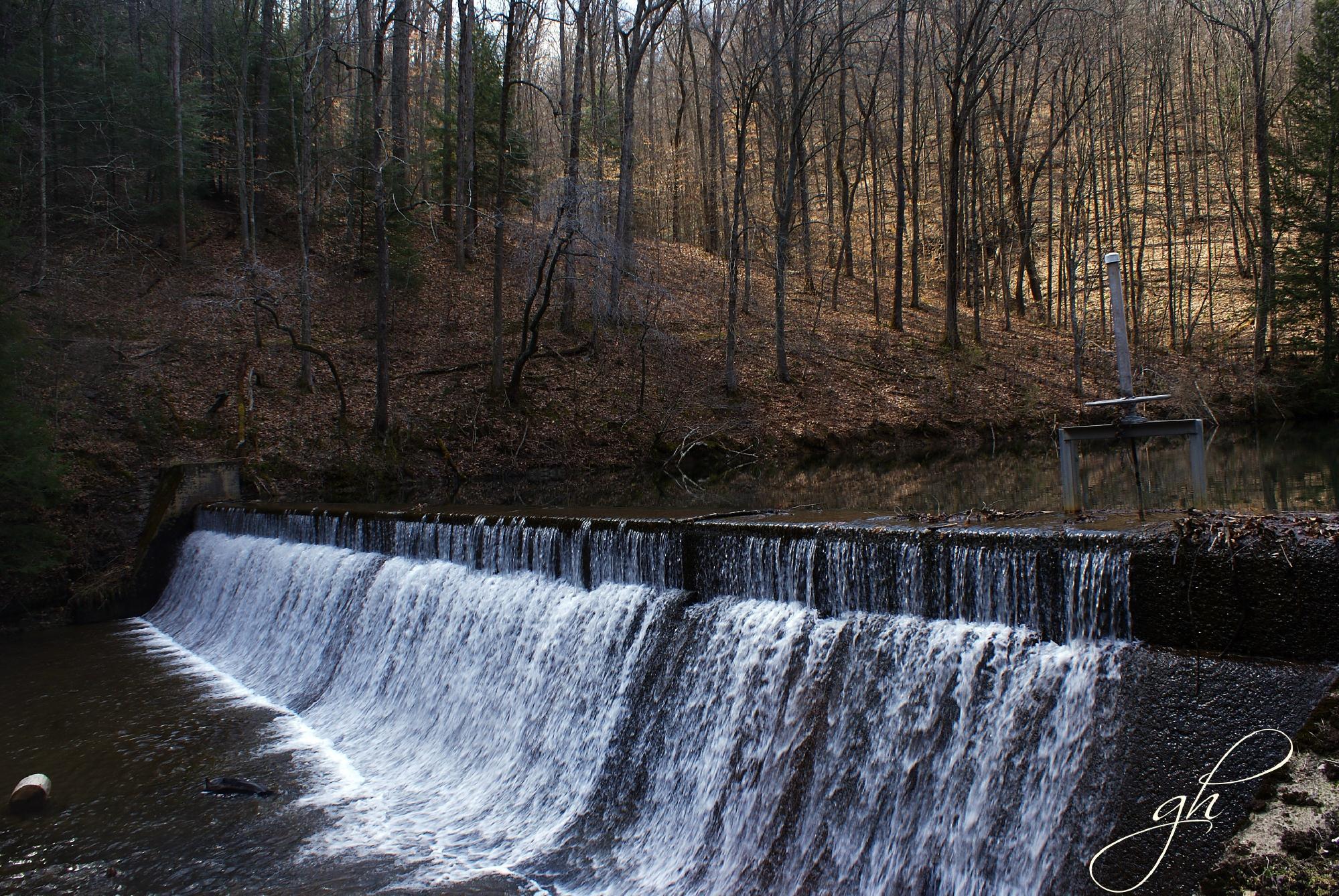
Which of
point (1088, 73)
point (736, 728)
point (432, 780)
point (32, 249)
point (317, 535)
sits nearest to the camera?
point (736, 728)

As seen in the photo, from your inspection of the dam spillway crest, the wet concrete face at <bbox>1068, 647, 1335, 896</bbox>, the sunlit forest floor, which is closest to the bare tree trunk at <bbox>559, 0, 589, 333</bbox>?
the sunlit forest floor

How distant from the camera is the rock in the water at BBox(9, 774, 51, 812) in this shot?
6535mm

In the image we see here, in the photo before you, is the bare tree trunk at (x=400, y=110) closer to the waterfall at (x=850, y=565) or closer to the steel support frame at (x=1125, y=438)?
the waterfall at (x=850, y=565)

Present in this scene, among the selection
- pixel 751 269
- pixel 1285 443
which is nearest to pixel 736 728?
pixel 1285 443

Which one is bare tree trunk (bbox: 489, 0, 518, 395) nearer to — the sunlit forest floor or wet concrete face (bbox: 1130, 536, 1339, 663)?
the sunlit forest floor

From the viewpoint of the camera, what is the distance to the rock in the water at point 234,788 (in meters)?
6.74

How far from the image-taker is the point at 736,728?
18.2 feet

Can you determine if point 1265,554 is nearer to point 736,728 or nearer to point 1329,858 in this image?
point 1329,858

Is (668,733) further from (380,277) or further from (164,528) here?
(380,277)

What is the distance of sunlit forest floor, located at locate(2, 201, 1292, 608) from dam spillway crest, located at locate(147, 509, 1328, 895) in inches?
336

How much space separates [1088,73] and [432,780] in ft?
91.6

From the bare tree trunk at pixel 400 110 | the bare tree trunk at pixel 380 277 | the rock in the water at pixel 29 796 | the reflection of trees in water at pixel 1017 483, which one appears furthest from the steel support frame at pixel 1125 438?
the bare tree trunk at pixel 400 110

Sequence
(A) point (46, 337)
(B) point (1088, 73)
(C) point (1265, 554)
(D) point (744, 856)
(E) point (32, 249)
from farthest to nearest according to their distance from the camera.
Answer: (B) point (1088, 73), (E) point (32, 249), (A) point (46, 337), (D) point (744, 856), (C) point (1265, 554)

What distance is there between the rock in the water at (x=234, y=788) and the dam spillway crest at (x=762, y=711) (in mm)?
798
